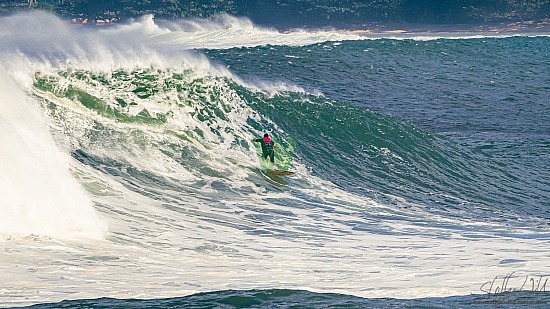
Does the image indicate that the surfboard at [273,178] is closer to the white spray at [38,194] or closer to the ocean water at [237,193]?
the ocean water at [237,193]

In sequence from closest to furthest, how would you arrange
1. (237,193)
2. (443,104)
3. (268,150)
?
1. (237,193)
2. (268,150)
3. (443,104)

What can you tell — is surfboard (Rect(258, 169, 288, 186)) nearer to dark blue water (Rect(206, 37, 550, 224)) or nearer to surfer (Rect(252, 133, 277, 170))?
surfer (Rect(252, 133, 277, 170))

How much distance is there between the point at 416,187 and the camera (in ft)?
62.4

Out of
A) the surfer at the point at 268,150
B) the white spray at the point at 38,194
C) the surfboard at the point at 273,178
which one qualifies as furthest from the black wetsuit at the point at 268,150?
the white spray at the point at 38,194

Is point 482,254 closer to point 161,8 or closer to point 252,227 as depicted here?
point 252,227

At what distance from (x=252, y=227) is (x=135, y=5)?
98.9m

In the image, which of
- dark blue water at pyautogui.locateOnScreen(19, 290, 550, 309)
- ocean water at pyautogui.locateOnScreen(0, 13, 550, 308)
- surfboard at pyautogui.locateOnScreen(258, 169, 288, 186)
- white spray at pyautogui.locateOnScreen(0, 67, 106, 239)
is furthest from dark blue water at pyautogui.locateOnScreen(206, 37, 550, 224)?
dark blue water at pyautogui.locateOnScreen(19, 290, 550, 309)

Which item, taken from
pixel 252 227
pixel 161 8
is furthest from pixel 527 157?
pixel 161 8

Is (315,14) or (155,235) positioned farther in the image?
(315,14)

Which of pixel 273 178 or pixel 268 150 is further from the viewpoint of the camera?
pixel 268 150

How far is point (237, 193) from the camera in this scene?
1781 cm

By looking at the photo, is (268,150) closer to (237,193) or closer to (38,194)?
(237,193)

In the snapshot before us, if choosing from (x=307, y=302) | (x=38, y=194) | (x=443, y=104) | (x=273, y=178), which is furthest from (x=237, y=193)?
(x=443, y=104)

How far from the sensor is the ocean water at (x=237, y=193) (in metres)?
11.8
